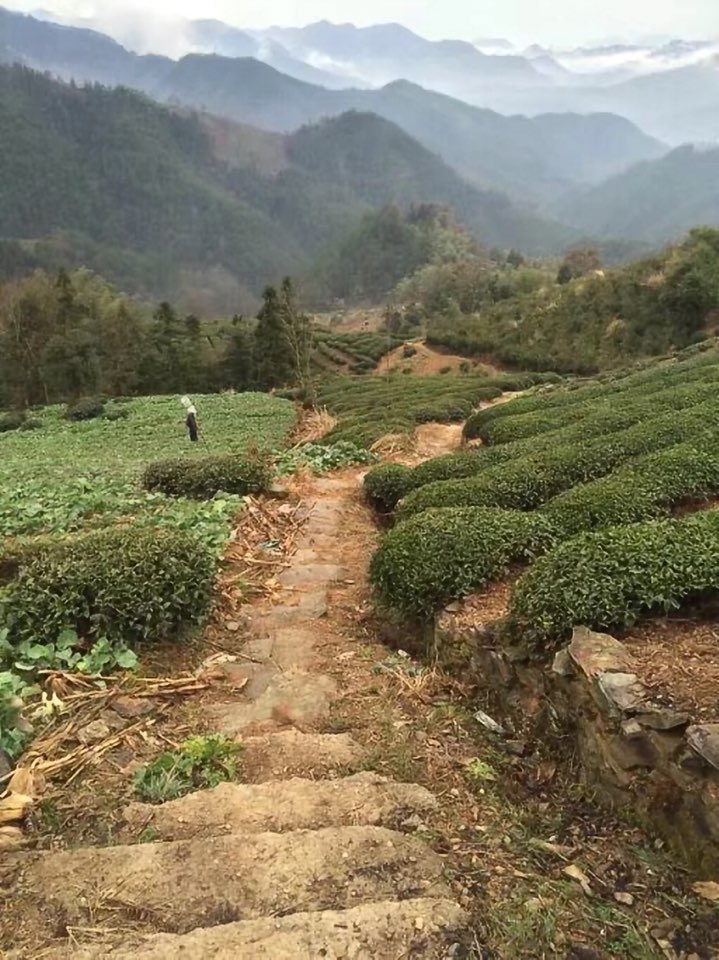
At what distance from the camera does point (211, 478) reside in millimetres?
11938

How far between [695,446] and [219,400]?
29.4 m

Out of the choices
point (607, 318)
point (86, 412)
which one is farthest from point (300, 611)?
point (607, 318)

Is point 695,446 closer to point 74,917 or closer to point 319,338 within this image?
point 74,917

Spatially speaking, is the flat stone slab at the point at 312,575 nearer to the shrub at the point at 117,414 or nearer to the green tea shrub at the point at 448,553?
the green tea shrub at the point at 448,553

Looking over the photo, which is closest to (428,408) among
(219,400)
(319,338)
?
(219,400)

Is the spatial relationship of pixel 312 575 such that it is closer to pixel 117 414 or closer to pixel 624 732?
pixel 624 732

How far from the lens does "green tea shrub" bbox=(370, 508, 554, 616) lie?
285 inches

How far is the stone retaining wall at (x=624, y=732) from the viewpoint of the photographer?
4062 mm

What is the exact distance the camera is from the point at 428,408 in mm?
25328

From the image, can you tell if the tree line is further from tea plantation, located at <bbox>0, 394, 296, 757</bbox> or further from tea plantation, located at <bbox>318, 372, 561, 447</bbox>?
tea plantation, located at <bbox>0, 394, 296, 757</bbox>

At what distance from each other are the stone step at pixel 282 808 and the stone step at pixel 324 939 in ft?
2.35

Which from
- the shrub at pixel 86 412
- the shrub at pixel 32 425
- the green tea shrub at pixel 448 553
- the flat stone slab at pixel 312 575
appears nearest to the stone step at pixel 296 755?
the green tea shrub at pixel 448 553

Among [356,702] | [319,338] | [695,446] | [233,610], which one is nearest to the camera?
[356,702]

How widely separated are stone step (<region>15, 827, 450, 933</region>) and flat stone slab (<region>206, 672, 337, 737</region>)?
1.61m
